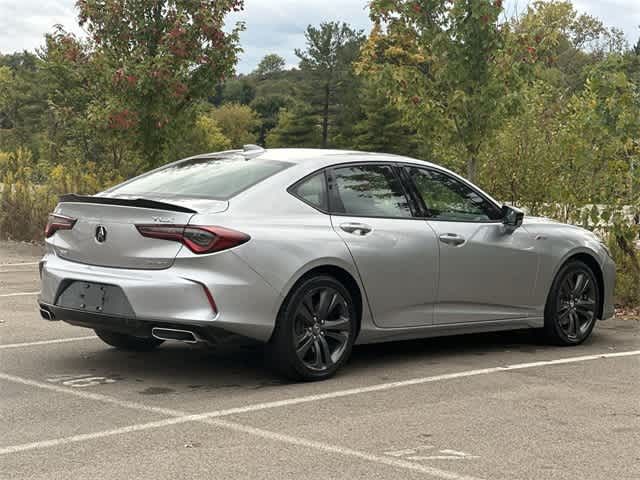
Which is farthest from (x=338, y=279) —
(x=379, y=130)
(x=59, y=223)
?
(x=379, y=130)

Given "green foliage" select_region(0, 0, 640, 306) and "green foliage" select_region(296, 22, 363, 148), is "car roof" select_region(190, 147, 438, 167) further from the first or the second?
"green foliage" select_region(296, 22, 363, 148)

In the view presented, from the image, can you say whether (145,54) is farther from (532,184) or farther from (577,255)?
(577,255)

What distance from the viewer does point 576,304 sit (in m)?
9.48

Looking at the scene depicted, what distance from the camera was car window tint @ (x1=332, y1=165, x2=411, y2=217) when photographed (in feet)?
25.7

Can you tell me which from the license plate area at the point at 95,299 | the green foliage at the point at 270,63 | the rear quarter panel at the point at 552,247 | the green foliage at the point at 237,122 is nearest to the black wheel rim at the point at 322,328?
the license plate area at the point at 95,299

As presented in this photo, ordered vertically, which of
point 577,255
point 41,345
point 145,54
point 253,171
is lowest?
point 41,345

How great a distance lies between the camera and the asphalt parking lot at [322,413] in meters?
5.24

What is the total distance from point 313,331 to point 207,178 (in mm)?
1343

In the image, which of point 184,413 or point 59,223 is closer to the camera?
point 184,413

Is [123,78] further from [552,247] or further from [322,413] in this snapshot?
[322,413]

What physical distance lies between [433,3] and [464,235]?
24.8 ft

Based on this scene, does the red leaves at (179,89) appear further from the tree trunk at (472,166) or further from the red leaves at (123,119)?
the tree trunk at (472,166)

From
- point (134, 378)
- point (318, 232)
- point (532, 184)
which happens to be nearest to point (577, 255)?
point (318, 232)

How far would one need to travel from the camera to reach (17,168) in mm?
20609
